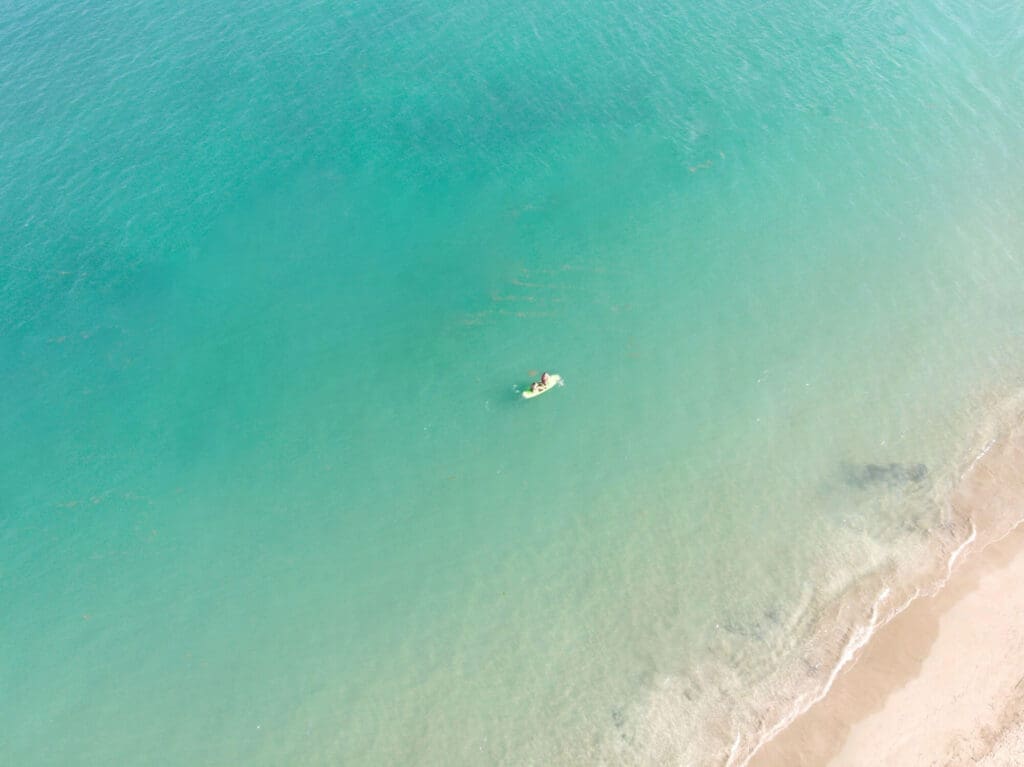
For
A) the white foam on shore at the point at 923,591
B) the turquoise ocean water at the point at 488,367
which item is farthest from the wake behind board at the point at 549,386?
the white foam on shore at the point at 923,591

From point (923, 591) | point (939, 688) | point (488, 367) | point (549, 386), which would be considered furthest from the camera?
point (488, 367)

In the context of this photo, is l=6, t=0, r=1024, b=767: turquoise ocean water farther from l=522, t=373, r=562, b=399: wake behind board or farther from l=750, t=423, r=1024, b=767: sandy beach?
l=750, t=423, r=1024, b=767: sandy beach

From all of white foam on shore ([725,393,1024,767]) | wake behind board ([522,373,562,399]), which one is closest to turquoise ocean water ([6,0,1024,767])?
white foam on shore ([725,393,1024,767])

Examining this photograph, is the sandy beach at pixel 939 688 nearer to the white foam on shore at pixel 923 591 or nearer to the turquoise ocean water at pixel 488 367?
the white foam on shore at pixel 923 591

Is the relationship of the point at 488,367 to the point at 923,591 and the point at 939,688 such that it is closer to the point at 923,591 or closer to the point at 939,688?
the point at 923,591

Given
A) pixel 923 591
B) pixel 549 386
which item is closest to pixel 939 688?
pixel 923 591
